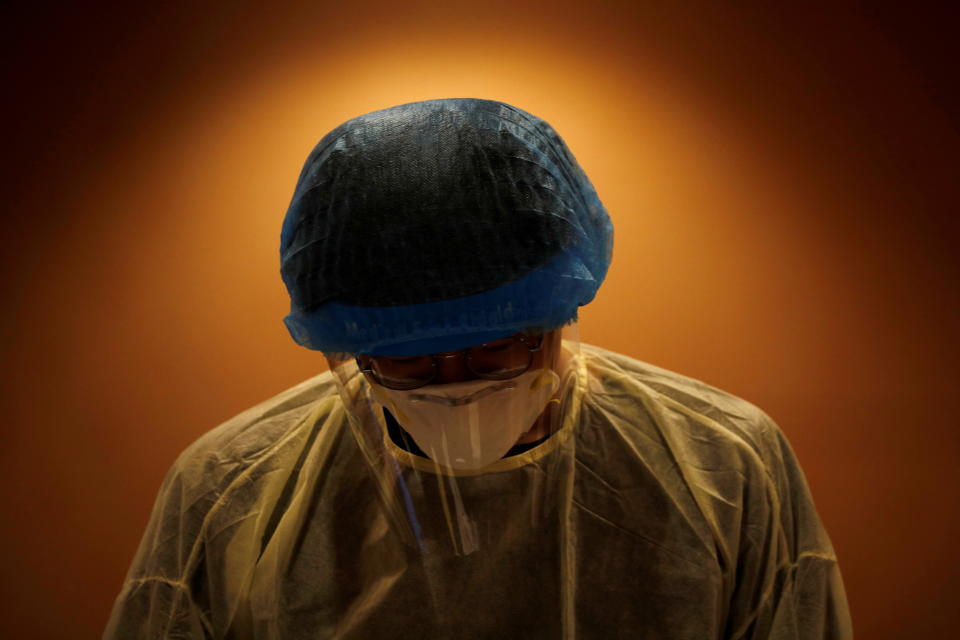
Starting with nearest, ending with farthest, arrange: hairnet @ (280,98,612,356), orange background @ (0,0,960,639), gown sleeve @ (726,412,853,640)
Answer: hairnet @ (280,98,612,356)
gown sleeve @ (726,412,853,640)
orange background @ (0,0,960,639)

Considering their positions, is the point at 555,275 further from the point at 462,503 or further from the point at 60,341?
the point at 60,341

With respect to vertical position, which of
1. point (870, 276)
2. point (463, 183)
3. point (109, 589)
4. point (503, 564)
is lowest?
point (109, 589)

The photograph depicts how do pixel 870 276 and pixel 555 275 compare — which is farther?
pixel 870 276

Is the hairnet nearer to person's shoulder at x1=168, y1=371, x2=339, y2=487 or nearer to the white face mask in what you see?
the white face mask

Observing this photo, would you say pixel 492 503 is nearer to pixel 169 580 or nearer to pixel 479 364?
pixel 479 364

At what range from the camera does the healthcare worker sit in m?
0.97

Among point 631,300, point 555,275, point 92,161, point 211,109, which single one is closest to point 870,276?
point 631,300

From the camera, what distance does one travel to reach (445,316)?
872mm

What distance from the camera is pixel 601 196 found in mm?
1398

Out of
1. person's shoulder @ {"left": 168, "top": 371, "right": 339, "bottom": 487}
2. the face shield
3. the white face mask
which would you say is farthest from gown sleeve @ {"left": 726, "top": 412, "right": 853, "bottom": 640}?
person's shoulder @ {"left": 168, "top": 371, "right": 339, "bottom": 487}

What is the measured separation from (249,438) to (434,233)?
0.61 metres

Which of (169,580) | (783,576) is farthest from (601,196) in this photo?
(169,580)

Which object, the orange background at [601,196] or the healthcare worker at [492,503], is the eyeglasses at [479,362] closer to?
the healthcare worker at [492,503]

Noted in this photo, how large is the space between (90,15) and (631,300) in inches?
48.1
